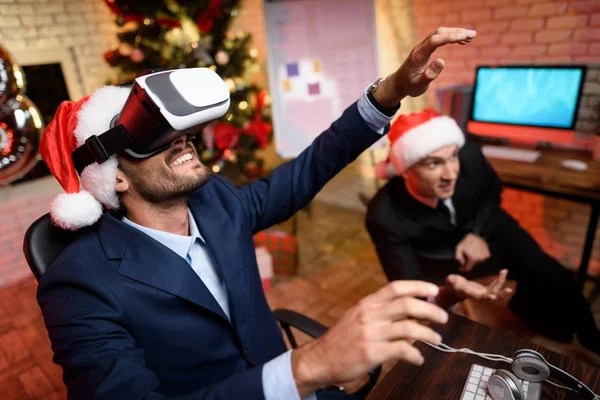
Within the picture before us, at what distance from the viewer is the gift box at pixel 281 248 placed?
2971 mm

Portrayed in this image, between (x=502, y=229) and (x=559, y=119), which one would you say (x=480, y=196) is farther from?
(x=559, y=119)

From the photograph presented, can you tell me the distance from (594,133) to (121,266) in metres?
2.73

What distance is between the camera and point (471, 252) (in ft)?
6.30

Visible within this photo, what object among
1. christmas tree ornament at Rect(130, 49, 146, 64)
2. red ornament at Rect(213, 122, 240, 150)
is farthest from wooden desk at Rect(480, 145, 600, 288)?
christmas tree ornament at Rect(130, 49, 146, 64)

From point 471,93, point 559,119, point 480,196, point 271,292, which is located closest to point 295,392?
point 480,196

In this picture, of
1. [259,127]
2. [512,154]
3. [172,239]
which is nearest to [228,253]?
[172,239]

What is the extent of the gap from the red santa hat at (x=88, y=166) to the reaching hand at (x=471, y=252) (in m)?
1.53

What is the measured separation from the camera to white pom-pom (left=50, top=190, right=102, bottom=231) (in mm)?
1053

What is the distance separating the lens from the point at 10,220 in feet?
8.25

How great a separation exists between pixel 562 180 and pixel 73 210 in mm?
2246

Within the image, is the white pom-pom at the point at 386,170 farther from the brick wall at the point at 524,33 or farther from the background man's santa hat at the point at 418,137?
the brick wall at the point at 524,33

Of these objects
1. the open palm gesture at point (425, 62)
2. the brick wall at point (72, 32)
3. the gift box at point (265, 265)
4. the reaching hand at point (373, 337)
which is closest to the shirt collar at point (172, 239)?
the reaching hand at point (373, 337)

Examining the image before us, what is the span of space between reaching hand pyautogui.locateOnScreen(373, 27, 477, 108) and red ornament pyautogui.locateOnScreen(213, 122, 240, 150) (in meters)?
2.03

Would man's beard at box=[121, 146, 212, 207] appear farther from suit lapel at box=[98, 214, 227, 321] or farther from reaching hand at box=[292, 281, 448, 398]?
reaching hand at box=[292, 281, 448, 398]
